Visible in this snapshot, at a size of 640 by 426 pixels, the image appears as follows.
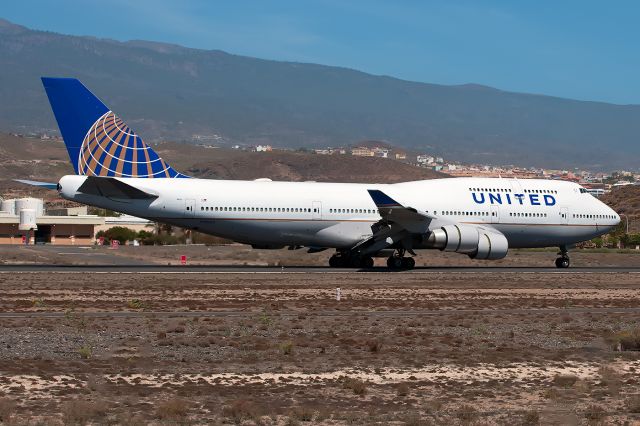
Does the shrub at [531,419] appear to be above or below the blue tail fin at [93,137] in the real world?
below

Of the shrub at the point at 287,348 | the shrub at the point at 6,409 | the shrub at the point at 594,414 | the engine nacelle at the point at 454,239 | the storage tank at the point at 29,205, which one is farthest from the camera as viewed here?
the storage tank at the point at 29,205

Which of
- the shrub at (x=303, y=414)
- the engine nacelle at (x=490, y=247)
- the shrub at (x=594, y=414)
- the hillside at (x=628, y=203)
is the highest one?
the hillside at (x=628, y=203)

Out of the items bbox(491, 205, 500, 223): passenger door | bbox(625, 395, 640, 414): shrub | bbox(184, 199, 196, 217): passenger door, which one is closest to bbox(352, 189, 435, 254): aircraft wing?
bbox(491, 205, 500, 223): passenger door

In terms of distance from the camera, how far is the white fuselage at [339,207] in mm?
43594

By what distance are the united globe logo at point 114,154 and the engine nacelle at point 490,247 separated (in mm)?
13840

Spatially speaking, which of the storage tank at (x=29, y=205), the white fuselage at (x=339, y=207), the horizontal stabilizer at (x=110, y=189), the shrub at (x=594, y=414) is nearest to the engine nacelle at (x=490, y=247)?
the white fuselage at (x=339, y=207)

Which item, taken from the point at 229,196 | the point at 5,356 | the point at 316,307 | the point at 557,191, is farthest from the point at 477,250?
the point at 5,356

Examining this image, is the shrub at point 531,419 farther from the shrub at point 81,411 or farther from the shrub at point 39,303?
the shrub at point 39,303

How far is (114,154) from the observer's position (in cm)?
4416

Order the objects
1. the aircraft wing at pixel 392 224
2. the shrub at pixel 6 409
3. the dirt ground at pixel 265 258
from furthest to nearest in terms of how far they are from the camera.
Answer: the dirt ground at pixel 265 258
the aircraft wing at pixel 392 224
the shrub at pixel 6 409

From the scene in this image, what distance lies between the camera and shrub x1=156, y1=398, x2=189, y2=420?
14.8 meters

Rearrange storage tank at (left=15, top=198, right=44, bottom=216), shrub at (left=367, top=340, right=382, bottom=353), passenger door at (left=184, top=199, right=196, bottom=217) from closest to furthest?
shrub at (left=367, top=340, right=382, bottom=353) < passenger door at (left=184, top=199, right=196, bottom=217) < storage tank at (left=15, top=198, right=44, bottom=216)

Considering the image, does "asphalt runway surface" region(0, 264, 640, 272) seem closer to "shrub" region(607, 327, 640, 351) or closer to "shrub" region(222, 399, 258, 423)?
"shrub" region(607, 327, 640, 351)

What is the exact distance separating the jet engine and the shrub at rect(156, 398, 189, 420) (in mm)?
30401
